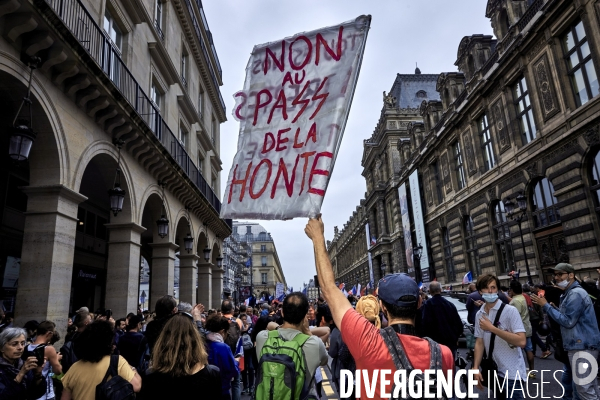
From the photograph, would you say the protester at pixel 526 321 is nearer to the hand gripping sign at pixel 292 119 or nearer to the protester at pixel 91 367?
the hand gripping sign at pixel 292 119

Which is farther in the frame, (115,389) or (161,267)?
(161,267)

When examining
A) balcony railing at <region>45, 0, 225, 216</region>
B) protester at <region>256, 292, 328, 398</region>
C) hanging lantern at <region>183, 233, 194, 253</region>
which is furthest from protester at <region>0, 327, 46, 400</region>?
hanging lantern at <region>183, 233, 194, 253</region>

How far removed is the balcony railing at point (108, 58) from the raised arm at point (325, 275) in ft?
23.5

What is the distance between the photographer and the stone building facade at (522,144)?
48.7 feet

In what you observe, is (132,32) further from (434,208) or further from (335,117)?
(434,208)

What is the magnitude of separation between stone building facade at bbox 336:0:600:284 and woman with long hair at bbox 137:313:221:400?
15891 mm

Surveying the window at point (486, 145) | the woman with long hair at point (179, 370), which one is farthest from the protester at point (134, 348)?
the window at point (486, 145)

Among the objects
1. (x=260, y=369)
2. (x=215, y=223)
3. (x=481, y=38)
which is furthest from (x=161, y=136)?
(x=481, y=38)

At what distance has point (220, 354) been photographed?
4.56 meters

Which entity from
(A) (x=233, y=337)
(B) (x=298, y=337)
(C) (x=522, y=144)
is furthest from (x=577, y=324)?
(C) (x=522, y=144)

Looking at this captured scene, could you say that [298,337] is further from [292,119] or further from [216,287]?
[216,287]

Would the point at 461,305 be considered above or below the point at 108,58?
below

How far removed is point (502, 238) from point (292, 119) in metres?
22.2

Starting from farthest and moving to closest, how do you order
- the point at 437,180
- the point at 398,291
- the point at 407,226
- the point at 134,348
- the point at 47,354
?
the point at 407,226 → the point at 437,180 → the point at 134,348 → the point at 47,354 → the point at 398,291
